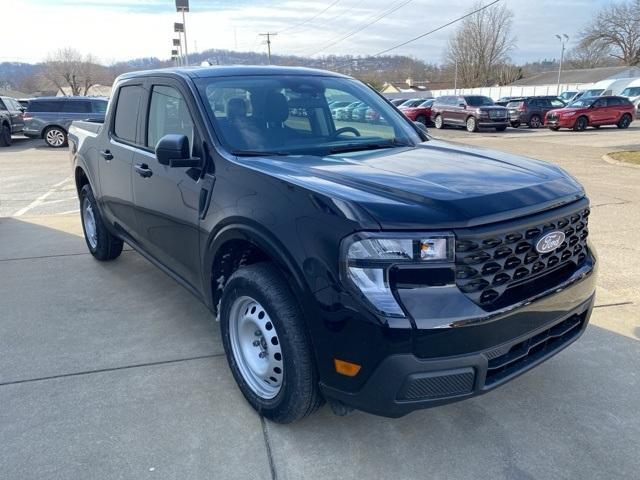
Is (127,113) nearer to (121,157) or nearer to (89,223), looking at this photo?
(121,157)

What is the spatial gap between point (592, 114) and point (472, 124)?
565cm

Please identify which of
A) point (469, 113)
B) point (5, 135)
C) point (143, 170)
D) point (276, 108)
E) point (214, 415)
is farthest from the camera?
point (469, 113)

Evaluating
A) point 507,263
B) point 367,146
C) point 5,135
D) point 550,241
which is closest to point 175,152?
point 367,146

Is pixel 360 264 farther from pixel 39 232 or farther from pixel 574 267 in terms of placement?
pixel 39 232

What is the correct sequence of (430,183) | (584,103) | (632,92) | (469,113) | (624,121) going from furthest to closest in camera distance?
(632,92) < (469,113) < (624,121) < (584,103) < (430,183)

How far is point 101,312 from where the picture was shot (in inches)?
170

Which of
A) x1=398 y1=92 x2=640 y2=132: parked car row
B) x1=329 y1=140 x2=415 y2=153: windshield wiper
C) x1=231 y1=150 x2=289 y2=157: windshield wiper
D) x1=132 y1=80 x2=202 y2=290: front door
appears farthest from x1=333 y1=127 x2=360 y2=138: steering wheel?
x1=398 y1=92 x2=640 y2=132: parked car row

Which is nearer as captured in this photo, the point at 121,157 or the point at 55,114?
the point at 121,157

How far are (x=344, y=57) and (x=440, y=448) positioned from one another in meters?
59.7

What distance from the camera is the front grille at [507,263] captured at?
7.24 feet

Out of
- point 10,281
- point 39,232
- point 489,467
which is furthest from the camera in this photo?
point 39,232

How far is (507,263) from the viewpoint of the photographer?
233cm

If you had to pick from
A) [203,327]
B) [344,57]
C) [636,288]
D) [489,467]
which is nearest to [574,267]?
[489,467]

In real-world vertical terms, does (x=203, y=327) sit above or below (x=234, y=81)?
below
